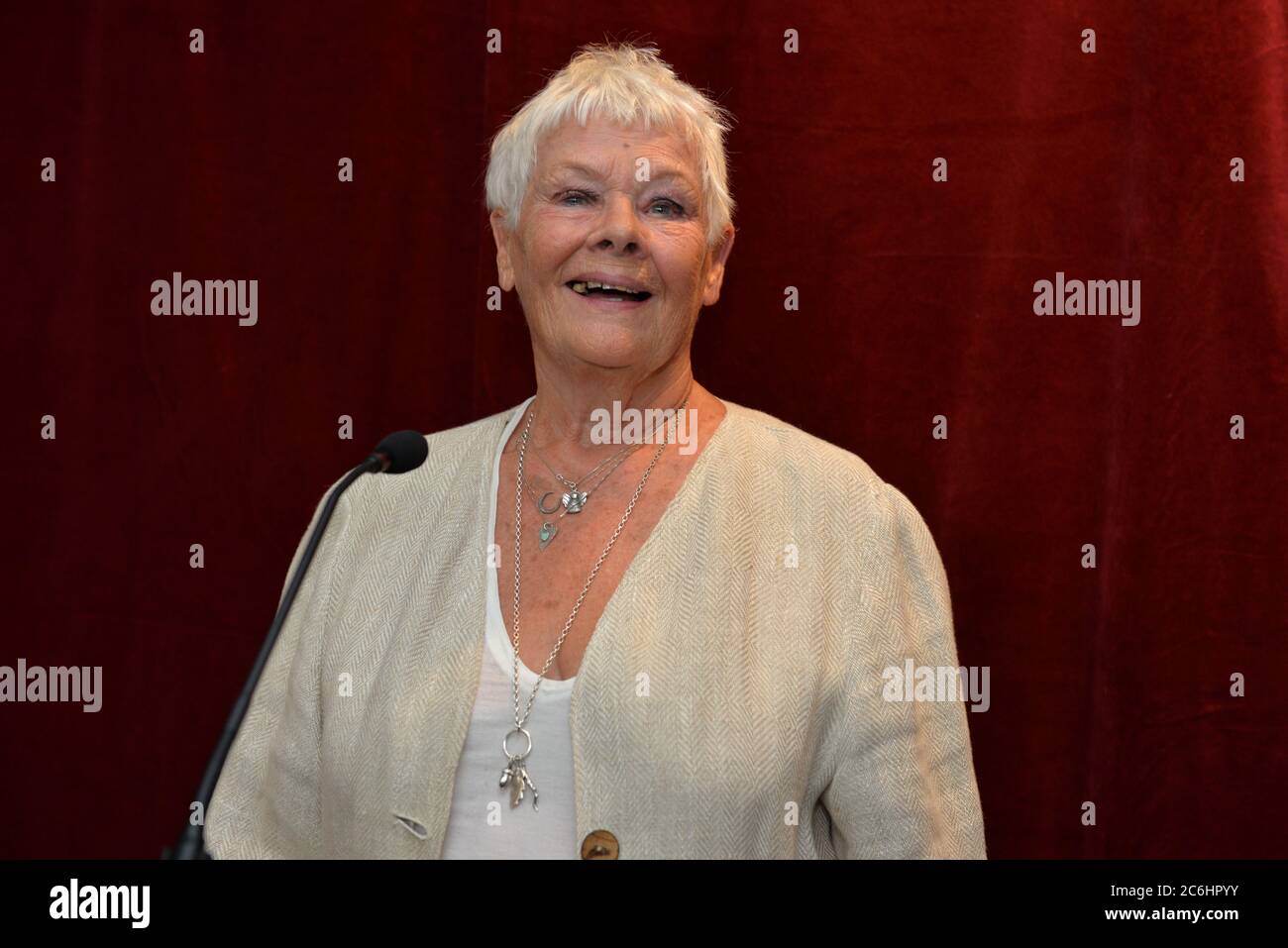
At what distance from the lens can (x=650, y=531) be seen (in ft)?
6.02

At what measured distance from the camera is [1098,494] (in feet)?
7.11

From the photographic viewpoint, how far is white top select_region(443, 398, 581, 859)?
1679mm

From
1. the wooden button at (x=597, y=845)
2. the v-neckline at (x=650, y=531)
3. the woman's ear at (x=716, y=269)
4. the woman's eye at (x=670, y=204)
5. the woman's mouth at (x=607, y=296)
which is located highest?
the woman's eye at (x=670, y=204)

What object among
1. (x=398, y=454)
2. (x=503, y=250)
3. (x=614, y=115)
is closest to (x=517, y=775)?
(x=398, y=454)

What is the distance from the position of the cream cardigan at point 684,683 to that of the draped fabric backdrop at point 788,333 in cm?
42

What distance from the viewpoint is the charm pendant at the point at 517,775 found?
5.55ft

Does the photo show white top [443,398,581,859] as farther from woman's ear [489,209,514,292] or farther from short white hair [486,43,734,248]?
short white hair [486,43,734,248]

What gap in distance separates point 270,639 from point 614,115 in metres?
0.89

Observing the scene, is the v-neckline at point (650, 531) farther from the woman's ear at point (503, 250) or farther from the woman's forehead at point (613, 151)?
the woman's forehead at point (613, 151)

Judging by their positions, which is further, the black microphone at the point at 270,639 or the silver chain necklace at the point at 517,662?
the silver chain necklace at the point at 517,662

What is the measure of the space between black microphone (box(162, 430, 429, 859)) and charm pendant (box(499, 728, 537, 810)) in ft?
1.45

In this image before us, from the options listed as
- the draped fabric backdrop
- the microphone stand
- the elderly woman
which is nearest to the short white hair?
the elderly woman

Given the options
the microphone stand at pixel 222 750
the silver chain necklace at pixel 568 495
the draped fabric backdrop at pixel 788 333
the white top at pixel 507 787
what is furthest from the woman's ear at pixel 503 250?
the microphone stand at pixel 222 750

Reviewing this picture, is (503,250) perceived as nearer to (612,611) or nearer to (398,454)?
(612,611)
